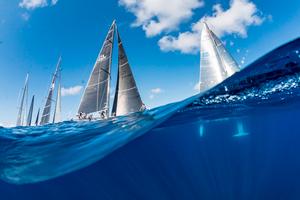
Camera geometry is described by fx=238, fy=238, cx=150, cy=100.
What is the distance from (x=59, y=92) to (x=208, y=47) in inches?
1042

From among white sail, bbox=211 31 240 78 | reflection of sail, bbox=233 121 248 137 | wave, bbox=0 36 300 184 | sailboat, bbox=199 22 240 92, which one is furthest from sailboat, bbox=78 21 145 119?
wave, bbox=0 36 300 184

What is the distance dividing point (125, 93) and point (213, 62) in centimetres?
1044

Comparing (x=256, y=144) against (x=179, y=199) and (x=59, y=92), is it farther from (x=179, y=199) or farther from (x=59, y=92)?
(x=59, y=92)

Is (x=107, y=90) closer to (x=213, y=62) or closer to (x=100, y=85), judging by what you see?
(x=100, y=85)

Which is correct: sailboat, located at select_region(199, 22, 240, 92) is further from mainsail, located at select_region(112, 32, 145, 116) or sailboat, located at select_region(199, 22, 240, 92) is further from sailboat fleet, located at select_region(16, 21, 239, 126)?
mainsail, located at select_region(112, 32, 145, 116)

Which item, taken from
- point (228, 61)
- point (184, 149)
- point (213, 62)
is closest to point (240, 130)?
point (184, 149)

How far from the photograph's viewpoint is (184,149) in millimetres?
13992

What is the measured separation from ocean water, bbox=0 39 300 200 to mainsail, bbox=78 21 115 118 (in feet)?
41.9

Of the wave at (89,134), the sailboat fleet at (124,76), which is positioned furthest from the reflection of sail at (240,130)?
the sailboat fleet at (124,76)

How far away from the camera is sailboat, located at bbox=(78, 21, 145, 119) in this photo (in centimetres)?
2576

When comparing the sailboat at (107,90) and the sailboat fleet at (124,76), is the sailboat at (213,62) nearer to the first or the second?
the sailboat fleet at (124,76)

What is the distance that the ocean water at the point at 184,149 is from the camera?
28.4 ft

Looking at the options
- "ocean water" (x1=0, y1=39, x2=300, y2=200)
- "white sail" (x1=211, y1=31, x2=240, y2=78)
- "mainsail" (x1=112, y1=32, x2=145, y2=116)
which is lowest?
"ocean water" (x1=0, y1=39, x2=300, y2=200)

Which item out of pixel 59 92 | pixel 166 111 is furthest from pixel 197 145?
pixel 59 92
